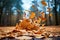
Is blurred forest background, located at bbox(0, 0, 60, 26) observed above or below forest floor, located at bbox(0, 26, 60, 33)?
above

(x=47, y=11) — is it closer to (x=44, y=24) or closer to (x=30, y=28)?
(x=44, y=24)

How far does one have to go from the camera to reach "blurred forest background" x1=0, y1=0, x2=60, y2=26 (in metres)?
6.34

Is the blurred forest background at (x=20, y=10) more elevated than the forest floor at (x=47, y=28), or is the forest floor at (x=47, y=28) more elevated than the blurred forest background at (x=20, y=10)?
the blurred forest background at (x=20, y=10)

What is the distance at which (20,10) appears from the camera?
6.41m

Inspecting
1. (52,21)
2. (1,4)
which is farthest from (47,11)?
(1,4)

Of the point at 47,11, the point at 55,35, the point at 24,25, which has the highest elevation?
the point at 47,11

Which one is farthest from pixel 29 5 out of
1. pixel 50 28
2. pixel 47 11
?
pixel 50 28

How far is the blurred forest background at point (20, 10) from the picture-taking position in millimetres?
6344

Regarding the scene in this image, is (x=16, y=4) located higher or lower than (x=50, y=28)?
higher

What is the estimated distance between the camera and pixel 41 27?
20.8 feet

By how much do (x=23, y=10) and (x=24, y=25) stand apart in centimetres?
63

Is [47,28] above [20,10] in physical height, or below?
below

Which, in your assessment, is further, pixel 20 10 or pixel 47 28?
pixel 20 10

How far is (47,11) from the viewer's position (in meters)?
6.45
